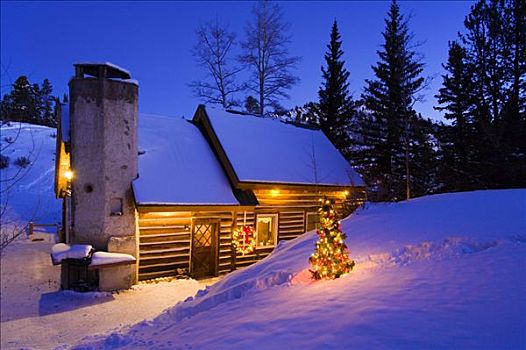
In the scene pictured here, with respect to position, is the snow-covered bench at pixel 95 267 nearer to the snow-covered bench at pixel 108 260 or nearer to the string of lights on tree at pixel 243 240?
the snow-covered bench at pixel 108 260

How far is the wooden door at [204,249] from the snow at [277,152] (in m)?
2.24

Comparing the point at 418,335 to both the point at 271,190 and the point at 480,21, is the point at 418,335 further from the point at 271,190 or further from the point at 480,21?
the point at 480,21

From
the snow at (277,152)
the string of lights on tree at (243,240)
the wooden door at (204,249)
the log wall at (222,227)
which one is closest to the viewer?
the log wall at (222,227)

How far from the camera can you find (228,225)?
1330 cm

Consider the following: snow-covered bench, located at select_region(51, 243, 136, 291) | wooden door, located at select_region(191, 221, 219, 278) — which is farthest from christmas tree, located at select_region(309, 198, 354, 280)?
wooden door, located at select_region(191, 221, 219, 278)

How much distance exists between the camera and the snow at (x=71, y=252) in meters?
10.2

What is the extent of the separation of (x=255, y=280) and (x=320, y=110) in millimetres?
22209

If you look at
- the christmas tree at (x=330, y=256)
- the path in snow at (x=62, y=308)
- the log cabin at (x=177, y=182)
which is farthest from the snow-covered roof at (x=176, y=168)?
the christmas tree at (x=330, y=256)

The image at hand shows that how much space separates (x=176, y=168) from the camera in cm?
1296

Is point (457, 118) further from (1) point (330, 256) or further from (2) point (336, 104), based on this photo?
(1) point (330, 256)

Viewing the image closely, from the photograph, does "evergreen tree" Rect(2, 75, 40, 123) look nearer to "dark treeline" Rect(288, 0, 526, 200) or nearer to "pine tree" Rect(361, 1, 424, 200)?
"dark treeline" Rect(288, 0, 526, 200)

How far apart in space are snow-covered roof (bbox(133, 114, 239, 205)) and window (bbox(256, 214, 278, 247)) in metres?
2.28

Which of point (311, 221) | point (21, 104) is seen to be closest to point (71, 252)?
point (21, 104)

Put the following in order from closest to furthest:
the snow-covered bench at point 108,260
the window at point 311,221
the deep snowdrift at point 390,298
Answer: the deep snowdrift at point 390,298, the snow-covered bench at point 108,260, the window at point 311,221
